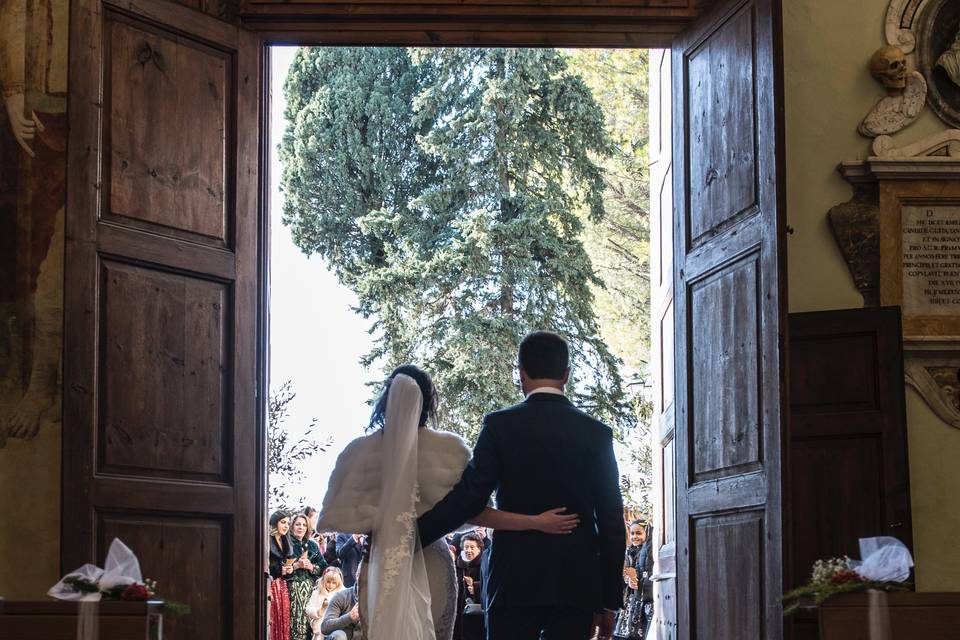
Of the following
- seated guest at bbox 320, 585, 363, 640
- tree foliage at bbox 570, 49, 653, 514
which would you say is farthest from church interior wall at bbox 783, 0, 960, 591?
tree foliage at bbox 570, 49, 653, 514

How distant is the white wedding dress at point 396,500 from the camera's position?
5.89m

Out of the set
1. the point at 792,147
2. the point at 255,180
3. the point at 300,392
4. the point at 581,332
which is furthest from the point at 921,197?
the point at 300,392

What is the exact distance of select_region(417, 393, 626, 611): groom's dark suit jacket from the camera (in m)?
5.27

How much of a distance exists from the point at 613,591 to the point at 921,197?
292 centimetres

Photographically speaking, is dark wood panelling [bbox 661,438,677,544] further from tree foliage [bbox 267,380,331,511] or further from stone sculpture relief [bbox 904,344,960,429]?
tree foliage [bbox 267,380,331,511]

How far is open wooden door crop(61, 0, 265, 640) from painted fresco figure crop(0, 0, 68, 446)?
21 centimetres

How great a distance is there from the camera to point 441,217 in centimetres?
2281

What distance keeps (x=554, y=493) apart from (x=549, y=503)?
0.15 ft

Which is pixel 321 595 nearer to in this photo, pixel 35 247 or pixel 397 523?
pixel 35 247

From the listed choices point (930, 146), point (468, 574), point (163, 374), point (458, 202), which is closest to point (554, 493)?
point (163, 374)

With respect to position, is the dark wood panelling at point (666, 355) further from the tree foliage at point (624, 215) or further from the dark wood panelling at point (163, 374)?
the tree foliage at point (624, 215)

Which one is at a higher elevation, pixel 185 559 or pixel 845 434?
pixel 845 434

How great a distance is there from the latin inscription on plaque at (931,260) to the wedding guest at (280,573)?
822cm

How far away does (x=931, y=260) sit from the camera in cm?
693
